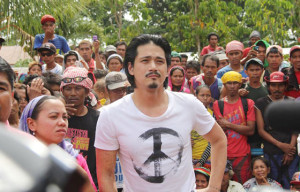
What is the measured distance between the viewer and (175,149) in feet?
9.94

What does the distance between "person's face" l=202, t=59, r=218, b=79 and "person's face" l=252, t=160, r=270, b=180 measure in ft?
5.82

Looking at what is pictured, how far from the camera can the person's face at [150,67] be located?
311cm

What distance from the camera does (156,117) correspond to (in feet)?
9.92

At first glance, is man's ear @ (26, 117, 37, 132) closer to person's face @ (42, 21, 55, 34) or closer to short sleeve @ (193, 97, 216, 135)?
short sleeve @ (193, 97, 216, 135)

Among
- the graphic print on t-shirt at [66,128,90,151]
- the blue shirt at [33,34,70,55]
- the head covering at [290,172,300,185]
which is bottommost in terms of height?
the head covering at [290,172,300,185]

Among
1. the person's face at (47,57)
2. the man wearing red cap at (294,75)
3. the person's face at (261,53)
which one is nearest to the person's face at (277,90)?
the man wearing red cap at (294,75)

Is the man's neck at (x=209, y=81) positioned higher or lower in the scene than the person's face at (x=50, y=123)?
lower

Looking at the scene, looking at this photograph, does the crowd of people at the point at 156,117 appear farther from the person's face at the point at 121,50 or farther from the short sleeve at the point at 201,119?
the person's face at the point at 121,50

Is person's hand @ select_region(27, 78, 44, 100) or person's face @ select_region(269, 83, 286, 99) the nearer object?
person's hand @ select_region(27, 78, 44, 100)

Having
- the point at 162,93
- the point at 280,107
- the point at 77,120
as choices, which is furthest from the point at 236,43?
the point at 280,107

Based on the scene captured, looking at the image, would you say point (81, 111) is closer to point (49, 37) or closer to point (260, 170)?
point (260, 170)

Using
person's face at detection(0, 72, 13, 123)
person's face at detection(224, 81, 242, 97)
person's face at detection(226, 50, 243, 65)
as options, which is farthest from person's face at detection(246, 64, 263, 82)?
person's face at detection(0, 72, 13, 123)

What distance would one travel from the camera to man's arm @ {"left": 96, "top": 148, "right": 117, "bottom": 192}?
10.1 ft

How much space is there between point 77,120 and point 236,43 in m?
4.14
